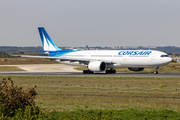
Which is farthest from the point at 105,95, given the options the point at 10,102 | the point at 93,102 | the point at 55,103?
the point at 10,102

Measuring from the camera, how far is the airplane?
185 feet

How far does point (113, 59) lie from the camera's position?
60.9 meters

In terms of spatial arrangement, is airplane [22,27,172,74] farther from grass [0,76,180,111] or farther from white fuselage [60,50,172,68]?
grass [0,76,180,111]

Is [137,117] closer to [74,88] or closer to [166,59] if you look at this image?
[74,88]

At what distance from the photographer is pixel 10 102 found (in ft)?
59.8

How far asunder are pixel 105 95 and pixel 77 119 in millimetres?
13756
